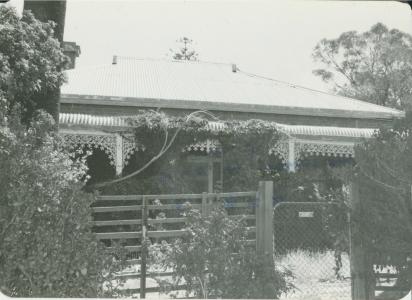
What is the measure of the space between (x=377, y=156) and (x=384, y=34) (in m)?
31.3

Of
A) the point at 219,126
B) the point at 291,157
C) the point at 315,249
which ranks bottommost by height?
the point at 315,249

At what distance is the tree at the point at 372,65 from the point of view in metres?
33.2

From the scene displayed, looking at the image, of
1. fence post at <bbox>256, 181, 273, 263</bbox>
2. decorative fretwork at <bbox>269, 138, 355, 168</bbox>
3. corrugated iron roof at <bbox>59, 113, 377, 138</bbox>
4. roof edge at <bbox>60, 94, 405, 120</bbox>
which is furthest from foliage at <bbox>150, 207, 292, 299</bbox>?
roof edge at <bbox>60, 94, 405, 120</bbox>

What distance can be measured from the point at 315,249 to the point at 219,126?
14.5 feet

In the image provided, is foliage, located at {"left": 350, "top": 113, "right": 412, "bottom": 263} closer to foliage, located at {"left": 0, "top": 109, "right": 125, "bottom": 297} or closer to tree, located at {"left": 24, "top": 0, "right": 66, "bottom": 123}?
foliage, located at {"left": 0, "top": 109, "right": 125, "bottom": 297}

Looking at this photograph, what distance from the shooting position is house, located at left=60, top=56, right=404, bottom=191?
1227cm

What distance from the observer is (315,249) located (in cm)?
930

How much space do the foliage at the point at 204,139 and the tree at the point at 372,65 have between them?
22826 mm

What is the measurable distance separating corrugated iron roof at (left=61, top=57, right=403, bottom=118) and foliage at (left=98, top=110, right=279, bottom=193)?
1.56 meters

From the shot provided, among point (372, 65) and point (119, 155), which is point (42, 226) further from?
point (372, 65)

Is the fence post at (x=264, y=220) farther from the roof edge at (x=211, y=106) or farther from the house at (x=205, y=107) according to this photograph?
the roof edge at (x=211, y=106)

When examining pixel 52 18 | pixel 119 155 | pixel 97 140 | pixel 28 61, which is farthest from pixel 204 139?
pixel 28 61

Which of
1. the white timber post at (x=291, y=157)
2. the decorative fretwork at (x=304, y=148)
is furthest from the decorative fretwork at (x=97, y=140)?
the white timber post at (x=291, y=157)

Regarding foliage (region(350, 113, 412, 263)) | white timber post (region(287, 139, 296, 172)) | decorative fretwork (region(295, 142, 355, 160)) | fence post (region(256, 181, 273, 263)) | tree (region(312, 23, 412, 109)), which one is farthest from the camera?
tree (region(312, 23, 412, 109))
